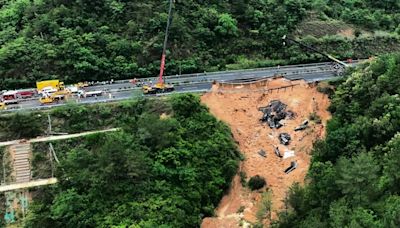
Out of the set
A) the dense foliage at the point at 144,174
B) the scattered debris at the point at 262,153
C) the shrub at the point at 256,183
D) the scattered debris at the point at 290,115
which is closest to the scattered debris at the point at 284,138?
the scattered debris at the point at 290,115

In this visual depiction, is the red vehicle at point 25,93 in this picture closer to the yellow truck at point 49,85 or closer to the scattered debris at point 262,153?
the yellow truck at point 49,85

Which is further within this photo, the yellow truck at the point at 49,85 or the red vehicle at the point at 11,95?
the yellow truck at the point at 49,85

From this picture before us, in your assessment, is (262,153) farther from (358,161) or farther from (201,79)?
(358,161)

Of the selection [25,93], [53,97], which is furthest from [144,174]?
[25,93]

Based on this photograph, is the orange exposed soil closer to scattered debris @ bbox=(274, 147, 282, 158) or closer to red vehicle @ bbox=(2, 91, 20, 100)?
scattered debris @ bbox=(274, 147, 282, 158)

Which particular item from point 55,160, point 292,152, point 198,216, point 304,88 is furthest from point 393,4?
point 55,160


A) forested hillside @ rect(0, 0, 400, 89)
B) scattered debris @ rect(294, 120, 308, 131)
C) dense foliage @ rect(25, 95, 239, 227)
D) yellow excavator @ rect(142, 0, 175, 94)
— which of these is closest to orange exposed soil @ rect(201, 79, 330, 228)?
scattered debris @ rect(294, 120, 308, 131)

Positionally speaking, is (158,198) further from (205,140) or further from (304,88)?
(304,88)
